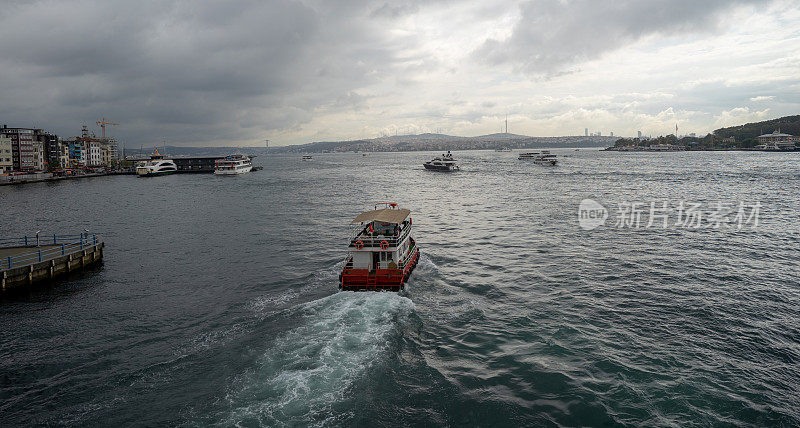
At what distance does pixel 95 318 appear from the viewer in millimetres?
24594

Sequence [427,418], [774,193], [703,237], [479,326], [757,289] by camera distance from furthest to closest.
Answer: [774,193]
[703,237]
[757,289]
[479,326]
[427,418]

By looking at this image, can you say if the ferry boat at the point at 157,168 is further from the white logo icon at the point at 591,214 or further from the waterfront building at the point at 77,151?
the white logo icon at the point at 591,214

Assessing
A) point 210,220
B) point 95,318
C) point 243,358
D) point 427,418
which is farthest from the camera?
point 210,220

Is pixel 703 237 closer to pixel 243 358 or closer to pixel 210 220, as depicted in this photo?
pixel 243 358

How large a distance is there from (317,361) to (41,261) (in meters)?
25.4

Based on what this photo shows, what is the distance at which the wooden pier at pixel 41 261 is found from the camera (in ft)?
94.2

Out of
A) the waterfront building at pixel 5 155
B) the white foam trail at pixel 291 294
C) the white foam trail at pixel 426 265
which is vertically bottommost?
the white foam trail at pixel 291 294

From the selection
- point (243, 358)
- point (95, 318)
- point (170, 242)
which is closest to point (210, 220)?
point (170, 242)

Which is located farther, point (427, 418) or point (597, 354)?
point (597, 354)

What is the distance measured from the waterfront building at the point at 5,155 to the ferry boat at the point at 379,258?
481 ft

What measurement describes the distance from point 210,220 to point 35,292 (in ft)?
94.9

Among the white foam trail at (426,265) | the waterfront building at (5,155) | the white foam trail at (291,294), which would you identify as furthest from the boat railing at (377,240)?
the waterfront building at (5,155)

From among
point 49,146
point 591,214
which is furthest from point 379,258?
point 49,146

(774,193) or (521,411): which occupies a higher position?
(774,193)
